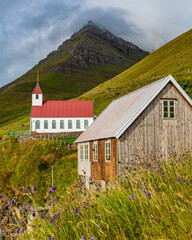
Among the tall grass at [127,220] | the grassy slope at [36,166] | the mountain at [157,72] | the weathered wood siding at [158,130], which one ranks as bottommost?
the grassy slope at [36,166]

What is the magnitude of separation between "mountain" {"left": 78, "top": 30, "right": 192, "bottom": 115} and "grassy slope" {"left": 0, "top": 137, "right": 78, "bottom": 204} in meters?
40.7

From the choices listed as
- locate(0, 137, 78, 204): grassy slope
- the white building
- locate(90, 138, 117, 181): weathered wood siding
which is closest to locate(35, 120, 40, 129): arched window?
the white building

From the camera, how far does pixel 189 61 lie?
108 metres

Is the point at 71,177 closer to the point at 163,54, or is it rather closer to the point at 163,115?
the point at 163,115

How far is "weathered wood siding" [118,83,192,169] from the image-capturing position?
1938 cm

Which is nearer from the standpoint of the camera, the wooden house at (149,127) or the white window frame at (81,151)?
the wooden house at (149,127)

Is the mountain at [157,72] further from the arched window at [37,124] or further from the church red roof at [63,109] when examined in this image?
the arched window at [37,124]

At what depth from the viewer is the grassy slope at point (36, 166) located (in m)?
34.8

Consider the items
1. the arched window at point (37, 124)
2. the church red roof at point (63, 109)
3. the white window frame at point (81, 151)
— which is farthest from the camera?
the church red roof at point (63, 109)

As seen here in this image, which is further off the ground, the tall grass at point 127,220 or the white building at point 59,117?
the white building at point 59,117

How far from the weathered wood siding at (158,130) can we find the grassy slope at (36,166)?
47.7ft

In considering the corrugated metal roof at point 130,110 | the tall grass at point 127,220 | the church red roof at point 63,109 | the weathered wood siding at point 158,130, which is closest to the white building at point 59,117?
the church red roof at point 63,109

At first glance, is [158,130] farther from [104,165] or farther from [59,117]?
[59,117]

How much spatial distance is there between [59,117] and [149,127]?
4494cm
